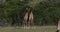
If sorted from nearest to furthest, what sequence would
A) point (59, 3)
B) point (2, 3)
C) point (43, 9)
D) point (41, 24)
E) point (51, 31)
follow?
1. point (51, 31)
2. point (41, 24)
3. point (43, 9)
4. point (2, 3)
5. point (59, 3)

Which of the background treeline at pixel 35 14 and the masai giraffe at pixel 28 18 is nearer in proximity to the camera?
the masai giraffe at pixel 28 18

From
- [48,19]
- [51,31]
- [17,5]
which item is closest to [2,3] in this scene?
[17,5]

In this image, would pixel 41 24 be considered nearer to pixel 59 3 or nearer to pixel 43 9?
pixel 43 9

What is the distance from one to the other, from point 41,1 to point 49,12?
2.32 metres

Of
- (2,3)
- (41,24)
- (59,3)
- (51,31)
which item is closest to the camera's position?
(51,31)

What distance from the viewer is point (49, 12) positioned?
1981cm

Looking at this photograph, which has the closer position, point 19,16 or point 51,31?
point 51,31

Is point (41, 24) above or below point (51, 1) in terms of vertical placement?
below

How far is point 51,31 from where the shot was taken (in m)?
13.0

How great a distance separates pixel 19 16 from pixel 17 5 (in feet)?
6.61

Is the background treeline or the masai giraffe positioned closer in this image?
the masai giraffe

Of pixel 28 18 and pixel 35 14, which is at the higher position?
pixel 35 14

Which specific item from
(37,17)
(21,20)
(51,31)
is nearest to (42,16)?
(37,17)

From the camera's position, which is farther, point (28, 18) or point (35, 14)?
point (35, 14)
